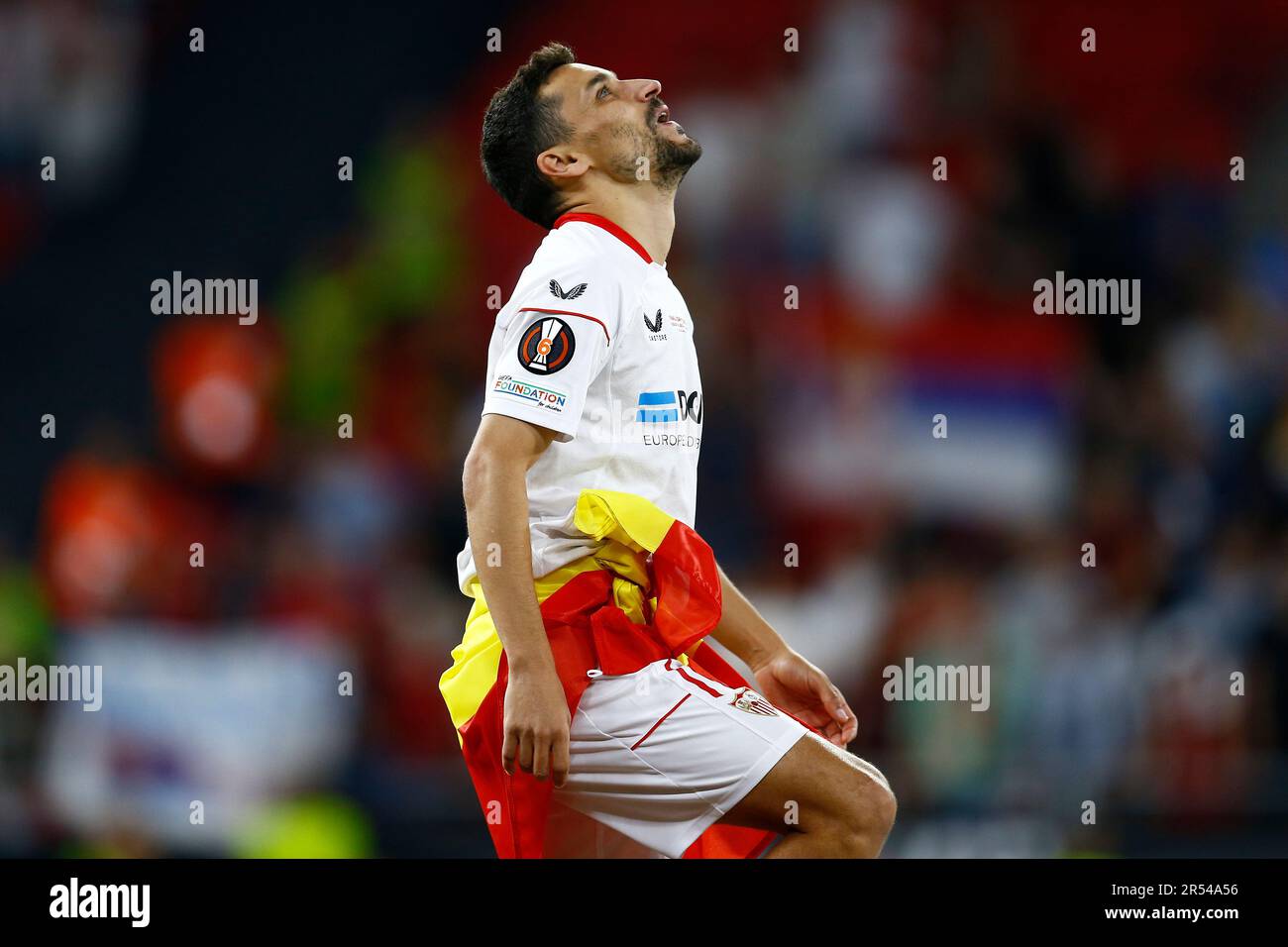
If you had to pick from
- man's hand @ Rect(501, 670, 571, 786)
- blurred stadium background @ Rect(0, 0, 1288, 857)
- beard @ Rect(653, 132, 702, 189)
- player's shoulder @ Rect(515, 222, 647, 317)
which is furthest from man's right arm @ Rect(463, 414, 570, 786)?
blurred stadium background @ Rect(0, 0, 1288, 857)

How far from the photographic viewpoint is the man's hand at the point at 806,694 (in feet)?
11.5

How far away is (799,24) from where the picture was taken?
9.05m

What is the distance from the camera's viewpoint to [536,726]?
298 centimetres

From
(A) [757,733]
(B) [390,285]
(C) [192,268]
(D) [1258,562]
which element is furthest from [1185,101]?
(A) [757,733]

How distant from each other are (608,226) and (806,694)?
1133mm

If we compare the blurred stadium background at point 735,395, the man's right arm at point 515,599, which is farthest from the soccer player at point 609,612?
the blurred stadium background at point 735,395

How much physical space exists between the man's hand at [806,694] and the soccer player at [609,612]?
0.04 ft

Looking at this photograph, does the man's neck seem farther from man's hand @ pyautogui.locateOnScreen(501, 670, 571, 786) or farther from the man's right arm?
man's hand @ pyautogui.locateOnScreen(501, 670, 571, 786)

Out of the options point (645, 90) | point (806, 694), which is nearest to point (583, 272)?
point (645, 90)

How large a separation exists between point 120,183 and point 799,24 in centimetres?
409

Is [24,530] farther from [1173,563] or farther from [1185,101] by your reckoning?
[1185,101]

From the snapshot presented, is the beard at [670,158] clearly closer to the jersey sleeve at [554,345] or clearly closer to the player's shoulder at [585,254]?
the player's shoulder at [585,254]

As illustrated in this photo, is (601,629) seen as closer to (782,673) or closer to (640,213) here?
(782,673)

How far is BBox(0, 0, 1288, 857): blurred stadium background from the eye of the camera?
21.6 ft
